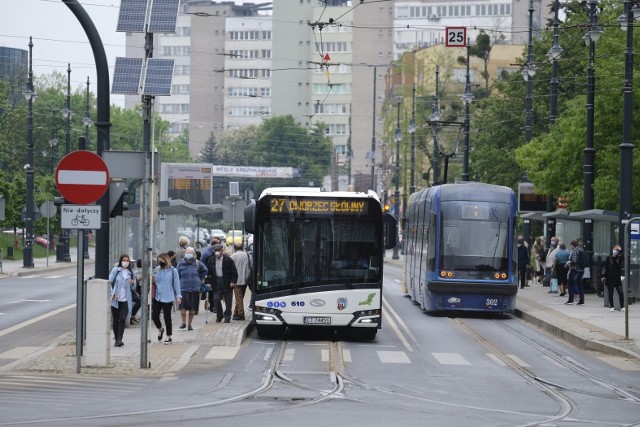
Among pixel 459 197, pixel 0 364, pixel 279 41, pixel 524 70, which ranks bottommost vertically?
pixel 0 364

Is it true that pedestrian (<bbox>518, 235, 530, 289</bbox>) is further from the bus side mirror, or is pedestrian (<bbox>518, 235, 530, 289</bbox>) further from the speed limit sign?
→ the bus side mirror

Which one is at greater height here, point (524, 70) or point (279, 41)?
point (279, 41)

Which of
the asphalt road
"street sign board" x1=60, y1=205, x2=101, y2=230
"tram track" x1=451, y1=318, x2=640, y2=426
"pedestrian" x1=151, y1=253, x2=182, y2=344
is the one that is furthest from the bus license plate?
"street sign board" x1=60, y1=205, x2=101, y2=230

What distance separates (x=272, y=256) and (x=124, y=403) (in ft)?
36.5

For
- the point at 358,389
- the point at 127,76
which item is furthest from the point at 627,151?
the point at 358,389

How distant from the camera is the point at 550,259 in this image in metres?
46.0

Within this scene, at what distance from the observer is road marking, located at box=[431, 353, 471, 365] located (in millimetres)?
22361

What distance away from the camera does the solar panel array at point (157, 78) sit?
20.1 meters

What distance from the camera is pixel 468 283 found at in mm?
33938

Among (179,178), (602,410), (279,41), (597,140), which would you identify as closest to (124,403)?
(602,410)

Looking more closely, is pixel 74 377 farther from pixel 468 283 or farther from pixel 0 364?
pixel 468 283

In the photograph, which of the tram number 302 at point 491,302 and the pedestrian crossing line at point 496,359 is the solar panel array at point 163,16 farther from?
the tram number 302 at point 491,302

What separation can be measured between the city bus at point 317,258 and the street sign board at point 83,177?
325 inches

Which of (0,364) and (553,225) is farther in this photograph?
(553,225)
